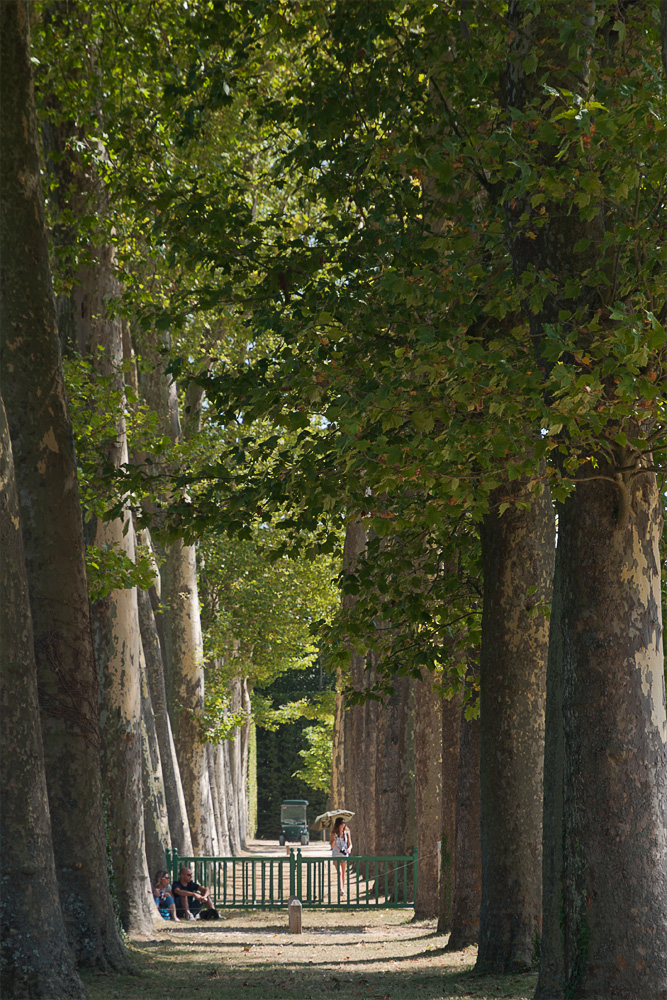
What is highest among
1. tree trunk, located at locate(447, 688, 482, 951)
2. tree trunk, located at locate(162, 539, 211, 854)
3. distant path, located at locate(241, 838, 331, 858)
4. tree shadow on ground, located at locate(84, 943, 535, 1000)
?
tree trunk, located at locate(162, 539, 211, 854)

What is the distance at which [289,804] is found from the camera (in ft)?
198

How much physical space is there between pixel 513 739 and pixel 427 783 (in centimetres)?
757

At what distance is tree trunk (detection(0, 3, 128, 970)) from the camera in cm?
837

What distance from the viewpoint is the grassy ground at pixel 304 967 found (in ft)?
27.0

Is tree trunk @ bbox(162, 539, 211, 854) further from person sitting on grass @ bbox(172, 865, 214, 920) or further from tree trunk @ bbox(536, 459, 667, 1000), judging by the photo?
tree trunk @ bbox(536, 459, 667, 1000)

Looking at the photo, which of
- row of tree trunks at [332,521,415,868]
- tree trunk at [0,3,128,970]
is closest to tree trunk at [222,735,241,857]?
row of tree trunks at [332,521,415,868]

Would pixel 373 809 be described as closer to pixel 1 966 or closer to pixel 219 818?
pixel 219 818

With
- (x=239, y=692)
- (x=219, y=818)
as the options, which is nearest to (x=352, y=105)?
(x=219, y=818)

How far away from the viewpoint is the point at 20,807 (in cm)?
623

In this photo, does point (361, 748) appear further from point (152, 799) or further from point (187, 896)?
point (152, 799)

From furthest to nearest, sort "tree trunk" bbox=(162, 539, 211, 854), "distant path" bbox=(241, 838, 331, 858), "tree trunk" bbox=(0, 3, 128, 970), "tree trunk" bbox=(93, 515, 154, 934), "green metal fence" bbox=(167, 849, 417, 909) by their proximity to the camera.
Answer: "distant path" bbox=(241, 838, 331, 858), "tree trunk" bbox=(162, 539, 211, 854), "green metal fence" bbox=(167, 849, 417, 909), "tree trunk" bbox=(93, 515, 154, 934), "tree trunk" bbox=(0, 3, 128, 970)

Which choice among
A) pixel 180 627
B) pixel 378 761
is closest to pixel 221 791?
pixel 378 761

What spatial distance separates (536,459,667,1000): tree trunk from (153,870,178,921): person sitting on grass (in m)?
11.6

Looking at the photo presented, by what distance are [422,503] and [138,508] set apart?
2.87m
